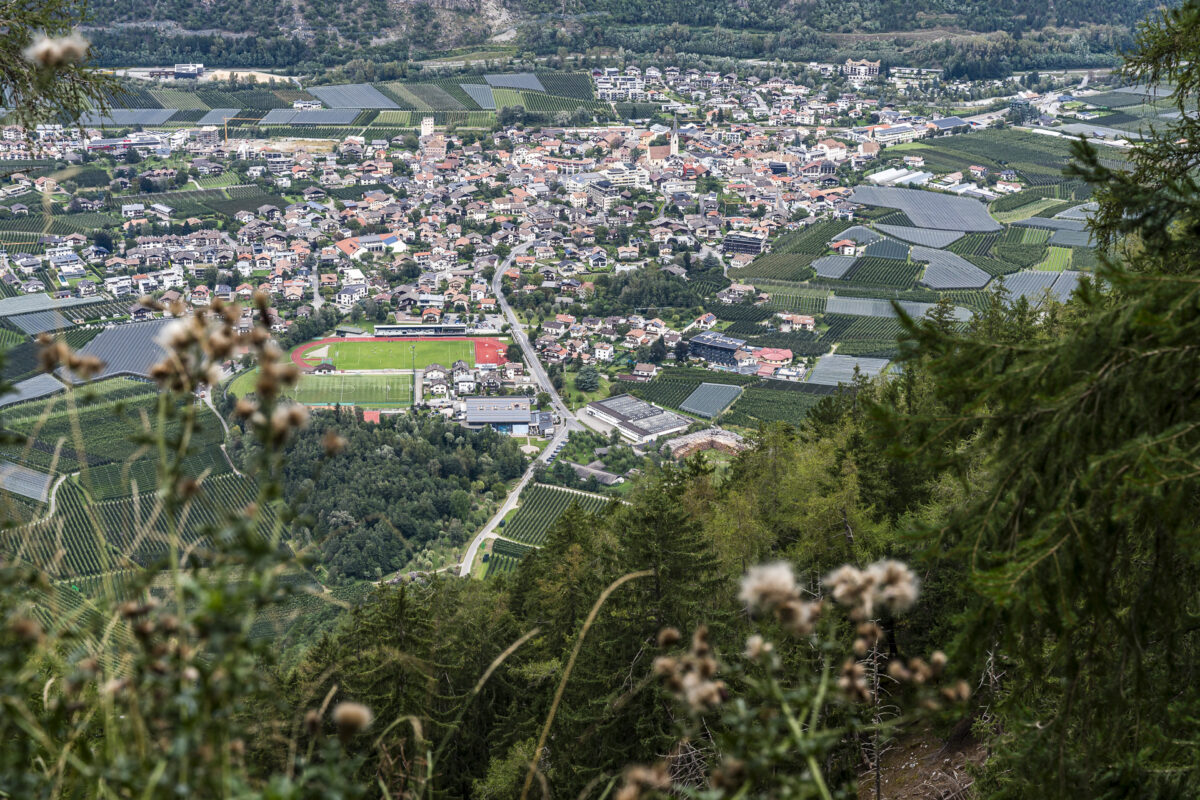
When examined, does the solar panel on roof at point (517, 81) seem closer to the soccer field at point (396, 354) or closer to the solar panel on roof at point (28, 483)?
the soccer field at point (396, 354)

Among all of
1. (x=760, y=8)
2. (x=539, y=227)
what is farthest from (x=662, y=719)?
(x=760, y=8)

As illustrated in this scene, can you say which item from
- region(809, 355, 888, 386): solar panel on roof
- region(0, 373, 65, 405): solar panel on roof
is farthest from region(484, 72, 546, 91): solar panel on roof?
region(0, 373, 65, 405): solar panel on roof

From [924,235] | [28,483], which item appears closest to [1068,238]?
[924,235]

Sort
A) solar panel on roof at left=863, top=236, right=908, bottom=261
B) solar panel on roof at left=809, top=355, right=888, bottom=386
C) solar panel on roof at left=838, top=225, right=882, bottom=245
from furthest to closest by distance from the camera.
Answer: solar panel on roof at left=838, top=225, right=882, bottom=245 < solar panel on roof at left=863, top=236, right=908, bottom=261 < solar panel on roof at left=809, top=355, right=888, bottom=386

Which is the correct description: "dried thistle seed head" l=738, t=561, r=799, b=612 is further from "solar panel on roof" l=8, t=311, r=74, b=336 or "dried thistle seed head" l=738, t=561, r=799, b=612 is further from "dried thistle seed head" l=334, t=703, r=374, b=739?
"solar panel on roof" l=8, t=311, r=74, b=336

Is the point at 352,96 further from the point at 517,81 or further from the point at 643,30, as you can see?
the point at 643,30

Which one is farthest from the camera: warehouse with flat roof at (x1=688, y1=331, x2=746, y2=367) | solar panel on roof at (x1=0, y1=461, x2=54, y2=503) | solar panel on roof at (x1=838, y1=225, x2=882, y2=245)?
solar panel on roof at (x1=838, y1=225, x2=882, y2=245)

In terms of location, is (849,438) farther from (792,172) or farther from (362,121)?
(362,121)
